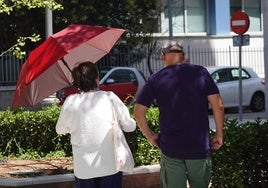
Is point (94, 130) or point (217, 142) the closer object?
point (217, 142)

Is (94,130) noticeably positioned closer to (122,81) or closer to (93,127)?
(93,127)

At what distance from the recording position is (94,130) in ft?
17.6

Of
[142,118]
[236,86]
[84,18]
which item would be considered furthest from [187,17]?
[142,118]

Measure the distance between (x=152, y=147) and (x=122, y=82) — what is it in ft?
38.3

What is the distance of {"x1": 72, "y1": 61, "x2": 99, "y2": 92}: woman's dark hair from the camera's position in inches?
215

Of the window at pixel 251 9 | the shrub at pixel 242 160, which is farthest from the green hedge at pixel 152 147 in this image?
the window at pixel 251 9

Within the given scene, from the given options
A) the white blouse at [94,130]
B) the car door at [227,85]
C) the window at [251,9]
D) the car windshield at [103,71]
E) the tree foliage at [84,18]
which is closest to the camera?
the white blouse at [94,130]

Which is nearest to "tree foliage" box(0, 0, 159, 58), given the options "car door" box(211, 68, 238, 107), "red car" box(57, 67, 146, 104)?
"red car" box(57, 67, 146, 104)

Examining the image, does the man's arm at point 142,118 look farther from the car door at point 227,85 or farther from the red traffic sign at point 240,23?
the car door at point 227,85

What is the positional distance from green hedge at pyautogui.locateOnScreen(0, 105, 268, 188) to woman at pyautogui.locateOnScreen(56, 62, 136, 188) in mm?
1440

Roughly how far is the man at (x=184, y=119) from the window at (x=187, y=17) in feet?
78.6

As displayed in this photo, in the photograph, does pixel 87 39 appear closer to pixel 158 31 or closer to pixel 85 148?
pixel 85 148

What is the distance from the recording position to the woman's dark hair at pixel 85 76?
5449 mm

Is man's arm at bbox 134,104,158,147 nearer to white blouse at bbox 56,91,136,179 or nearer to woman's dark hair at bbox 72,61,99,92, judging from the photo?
white blouse at bbox 56,91,136,179
